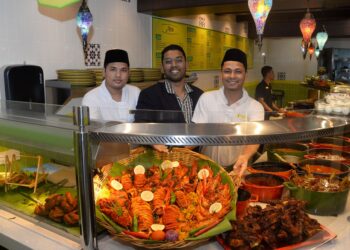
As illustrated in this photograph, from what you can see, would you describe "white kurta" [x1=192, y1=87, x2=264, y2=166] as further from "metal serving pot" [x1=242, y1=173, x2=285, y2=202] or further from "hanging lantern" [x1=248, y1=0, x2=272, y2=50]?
"hanging lantern" [x1=248, y1=0, x2=272, y2=50]

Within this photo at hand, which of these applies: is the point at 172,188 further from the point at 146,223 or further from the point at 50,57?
the point at 50,57

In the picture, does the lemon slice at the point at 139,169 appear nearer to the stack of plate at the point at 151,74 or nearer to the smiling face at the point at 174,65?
the smiling face at the point at 174,65

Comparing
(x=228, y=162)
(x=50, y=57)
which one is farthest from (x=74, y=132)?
(x=50, y=57)

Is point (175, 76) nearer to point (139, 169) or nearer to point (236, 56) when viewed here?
point (236, 56)

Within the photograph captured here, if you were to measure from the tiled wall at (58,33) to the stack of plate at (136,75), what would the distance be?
607 millimetres

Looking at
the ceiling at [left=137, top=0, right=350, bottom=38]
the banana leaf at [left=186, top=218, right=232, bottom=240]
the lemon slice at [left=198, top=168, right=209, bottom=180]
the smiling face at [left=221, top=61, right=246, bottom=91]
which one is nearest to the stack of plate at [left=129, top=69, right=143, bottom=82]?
the ceiling at [left=137, top=0, right=350, bottom=38]

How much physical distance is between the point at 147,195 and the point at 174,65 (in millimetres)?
1867

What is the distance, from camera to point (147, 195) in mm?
1422

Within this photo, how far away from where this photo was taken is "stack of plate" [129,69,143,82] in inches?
181

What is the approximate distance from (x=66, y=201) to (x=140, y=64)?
4355 mm

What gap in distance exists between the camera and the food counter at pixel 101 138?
1.22m

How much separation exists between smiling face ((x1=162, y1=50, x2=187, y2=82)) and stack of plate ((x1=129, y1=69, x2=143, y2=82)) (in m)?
1.53

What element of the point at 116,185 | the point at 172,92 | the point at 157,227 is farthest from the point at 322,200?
the point at 172,92

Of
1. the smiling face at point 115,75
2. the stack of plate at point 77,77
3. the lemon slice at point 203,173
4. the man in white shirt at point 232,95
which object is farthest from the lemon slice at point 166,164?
the stack of plate at point 77,77
